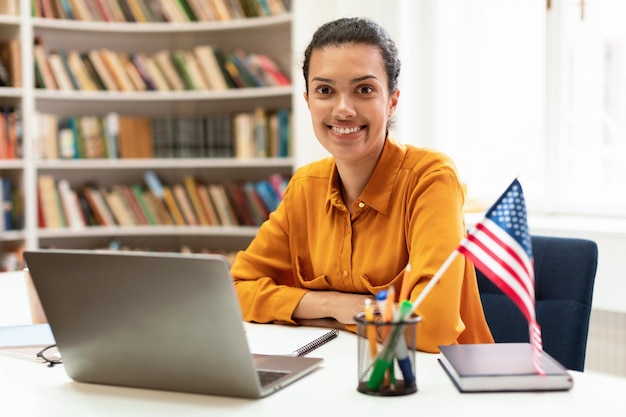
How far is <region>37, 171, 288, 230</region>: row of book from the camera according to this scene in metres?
4.01

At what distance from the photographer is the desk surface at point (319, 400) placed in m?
1.11

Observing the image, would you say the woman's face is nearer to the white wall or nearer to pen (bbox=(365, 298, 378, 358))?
pen (bbox=(365, 298, 378, 358))

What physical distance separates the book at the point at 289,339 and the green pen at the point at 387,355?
280 millimetres

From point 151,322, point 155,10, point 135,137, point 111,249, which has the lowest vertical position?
point 111,249

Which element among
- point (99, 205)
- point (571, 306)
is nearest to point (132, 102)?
point (99, 205)

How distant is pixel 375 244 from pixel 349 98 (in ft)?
1.02

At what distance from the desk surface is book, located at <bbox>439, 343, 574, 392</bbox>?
1 cm

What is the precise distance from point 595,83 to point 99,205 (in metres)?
2.40

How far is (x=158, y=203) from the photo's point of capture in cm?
416

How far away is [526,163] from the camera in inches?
140

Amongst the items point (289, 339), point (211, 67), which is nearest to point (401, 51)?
point (211, 67)

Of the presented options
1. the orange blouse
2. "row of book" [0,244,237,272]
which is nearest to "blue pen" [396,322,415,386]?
the orange blouse

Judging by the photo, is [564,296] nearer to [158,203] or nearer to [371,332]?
[371,332]

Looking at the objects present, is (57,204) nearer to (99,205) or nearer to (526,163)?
(99,205)
